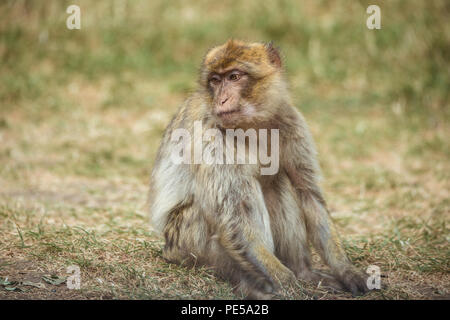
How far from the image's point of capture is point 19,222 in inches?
216

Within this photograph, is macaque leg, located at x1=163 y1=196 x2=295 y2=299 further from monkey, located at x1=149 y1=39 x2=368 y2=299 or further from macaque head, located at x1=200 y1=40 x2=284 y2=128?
macaque head, located at x1=200 y1=40 x2=284 y2=128

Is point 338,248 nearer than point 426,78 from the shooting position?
Yes

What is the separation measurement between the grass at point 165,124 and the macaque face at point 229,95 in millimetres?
643

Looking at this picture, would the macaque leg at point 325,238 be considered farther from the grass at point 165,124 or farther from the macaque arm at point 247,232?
the macaque arm at point 247,232

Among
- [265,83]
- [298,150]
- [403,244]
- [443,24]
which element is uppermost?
[443,24]

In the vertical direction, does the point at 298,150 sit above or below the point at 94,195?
above

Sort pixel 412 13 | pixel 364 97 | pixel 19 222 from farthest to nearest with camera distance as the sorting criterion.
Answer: pixel 412 13, pixel 364 97, pixel 19 222

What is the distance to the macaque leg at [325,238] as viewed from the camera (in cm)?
426

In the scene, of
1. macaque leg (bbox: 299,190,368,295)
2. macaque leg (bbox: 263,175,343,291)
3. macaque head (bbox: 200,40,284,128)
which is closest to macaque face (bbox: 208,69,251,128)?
macaque head (bbox: 200,40,284,128)

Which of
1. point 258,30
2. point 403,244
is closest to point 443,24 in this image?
point 258,30

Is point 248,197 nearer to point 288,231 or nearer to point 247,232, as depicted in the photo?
point 247,232

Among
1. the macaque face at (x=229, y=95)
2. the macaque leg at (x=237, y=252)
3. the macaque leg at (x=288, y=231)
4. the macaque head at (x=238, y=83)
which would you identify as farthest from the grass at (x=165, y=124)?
the macaque face at (x=229, y=95)

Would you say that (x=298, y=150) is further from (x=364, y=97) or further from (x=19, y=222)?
(x=364, y=97)

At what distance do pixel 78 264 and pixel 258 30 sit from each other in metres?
7.80
